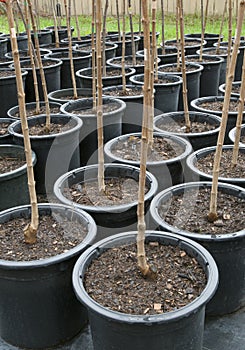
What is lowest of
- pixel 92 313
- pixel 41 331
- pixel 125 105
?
pixel 41 331

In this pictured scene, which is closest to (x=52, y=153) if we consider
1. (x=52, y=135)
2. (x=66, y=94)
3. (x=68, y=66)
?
(x=52, y=135)

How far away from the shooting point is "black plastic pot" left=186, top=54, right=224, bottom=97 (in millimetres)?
4027

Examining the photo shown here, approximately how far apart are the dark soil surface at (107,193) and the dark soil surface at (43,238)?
0.70 feet

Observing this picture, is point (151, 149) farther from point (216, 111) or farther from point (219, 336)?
point (219, 336)

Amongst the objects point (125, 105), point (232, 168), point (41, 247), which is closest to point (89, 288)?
point (41, 247)

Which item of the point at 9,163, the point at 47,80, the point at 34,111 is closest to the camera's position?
the point at 9,163

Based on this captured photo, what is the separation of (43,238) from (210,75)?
289 cm

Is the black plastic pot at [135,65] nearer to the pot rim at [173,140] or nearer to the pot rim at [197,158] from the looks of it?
the pot rim at [173,140]

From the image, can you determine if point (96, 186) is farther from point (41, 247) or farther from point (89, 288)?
point (89, 288)

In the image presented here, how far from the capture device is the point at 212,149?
243 cm

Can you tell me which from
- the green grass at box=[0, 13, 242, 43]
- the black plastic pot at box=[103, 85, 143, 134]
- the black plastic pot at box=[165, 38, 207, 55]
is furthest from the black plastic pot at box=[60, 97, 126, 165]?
the green grass at box=[0, 13, 242, 43]

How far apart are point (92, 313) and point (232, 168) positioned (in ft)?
3.89

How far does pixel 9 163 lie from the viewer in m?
2.49

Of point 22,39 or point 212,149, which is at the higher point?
point 22,39
